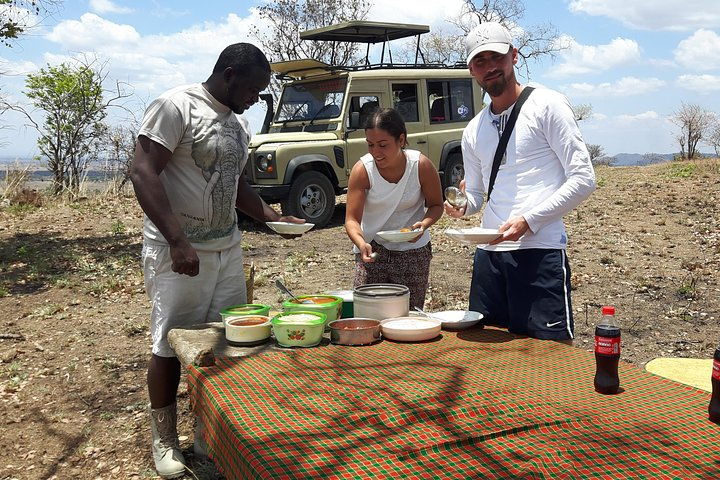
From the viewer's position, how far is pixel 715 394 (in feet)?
5.68

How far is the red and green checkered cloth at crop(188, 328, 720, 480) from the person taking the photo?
1.53 m

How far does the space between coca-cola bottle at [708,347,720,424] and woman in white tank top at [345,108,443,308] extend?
5.97 ft

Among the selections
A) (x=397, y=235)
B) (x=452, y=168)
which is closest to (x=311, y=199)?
(x=452, y=168)

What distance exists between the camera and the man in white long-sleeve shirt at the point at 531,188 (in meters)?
2.44

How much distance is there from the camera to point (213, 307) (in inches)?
122

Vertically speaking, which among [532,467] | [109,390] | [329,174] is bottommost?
[109,390]

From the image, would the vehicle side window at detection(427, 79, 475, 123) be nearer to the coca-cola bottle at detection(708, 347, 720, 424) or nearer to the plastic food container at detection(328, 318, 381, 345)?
the plastic food container at detection(328, 318, 381, 345)

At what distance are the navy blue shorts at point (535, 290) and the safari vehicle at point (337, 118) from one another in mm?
6632

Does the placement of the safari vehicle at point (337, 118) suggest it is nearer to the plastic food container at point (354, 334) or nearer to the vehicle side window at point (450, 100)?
the vehicle side window at point (450, 100)

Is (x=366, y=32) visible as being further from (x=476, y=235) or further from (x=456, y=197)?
(x=476, y=235)

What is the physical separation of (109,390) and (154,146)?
7.77ft

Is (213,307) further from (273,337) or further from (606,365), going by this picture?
(606,365)

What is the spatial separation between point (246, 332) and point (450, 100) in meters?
9.28

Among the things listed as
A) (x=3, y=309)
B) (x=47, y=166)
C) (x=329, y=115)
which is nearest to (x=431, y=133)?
(x=329, y=115)
